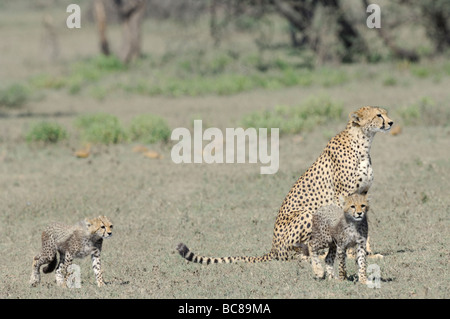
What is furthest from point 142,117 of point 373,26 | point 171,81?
point 373,26

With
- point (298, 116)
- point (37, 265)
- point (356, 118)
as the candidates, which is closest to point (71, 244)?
point (37, 265)

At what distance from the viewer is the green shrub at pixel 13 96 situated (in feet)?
68.4

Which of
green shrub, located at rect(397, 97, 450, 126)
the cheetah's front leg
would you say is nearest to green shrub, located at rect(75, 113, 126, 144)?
green shrub, located at rect(397, 97, 450, 126)

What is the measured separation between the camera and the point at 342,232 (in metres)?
7.43

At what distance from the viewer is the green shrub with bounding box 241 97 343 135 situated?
1552 centimetres

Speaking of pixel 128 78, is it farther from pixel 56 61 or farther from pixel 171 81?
pixel 56 61

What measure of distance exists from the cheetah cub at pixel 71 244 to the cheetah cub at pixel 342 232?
6.03 feet

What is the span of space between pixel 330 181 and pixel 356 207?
3.99ft

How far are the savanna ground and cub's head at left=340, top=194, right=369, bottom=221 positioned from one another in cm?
34

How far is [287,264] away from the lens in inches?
321

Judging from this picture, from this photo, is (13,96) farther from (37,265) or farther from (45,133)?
(37,265)

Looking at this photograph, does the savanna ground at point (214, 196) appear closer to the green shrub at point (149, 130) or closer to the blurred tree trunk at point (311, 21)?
the green shrub at point (149, 130)

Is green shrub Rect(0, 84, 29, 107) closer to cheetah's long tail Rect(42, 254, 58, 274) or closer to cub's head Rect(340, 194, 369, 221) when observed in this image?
cheetah's long tail Rect(42, 254, 58, 274)

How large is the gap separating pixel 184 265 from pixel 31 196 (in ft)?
13.2
